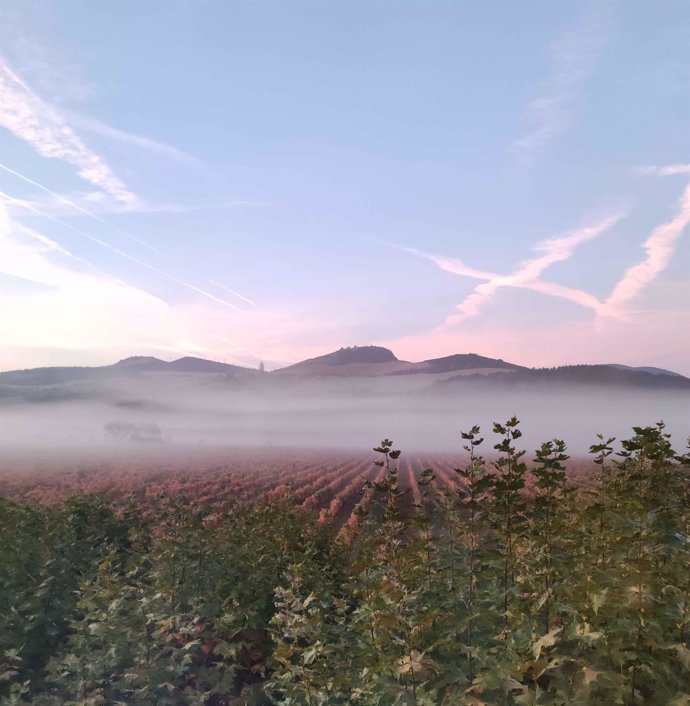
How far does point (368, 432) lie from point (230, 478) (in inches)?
1950

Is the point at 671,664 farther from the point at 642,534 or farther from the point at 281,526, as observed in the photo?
the point at 281,526

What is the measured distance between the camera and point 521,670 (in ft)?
13.1

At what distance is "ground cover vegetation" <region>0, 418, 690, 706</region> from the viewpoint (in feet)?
14.3

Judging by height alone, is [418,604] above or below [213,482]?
above

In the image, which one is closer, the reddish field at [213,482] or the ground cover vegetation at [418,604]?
the ground cover vegetation at [418,604]

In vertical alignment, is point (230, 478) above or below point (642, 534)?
below

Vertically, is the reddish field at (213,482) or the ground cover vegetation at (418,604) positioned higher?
the ground cover vegetation at (418,604)

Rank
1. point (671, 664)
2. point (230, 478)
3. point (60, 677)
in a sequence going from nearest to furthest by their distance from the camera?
1. point (671, 664)
2. point (60, 677)
3. point (230, 478)

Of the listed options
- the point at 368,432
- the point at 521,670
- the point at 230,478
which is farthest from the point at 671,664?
the point at 368,432

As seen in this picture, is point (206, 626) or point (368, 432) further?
point (368, 432)

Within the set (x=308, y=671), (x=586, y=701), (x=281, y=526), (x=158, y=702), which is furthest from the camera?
(x=281, y=526)

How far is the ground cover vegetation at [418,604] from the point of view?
4359 mm

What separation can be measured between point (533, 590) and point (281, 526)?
7801 mm

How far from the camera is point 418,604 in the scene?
6.16 m
